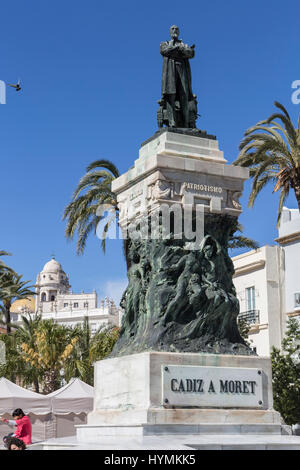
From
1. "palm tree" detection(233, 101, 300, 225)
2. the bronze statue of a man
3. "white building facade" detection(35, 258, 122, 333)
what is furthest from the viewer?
"white building facade" detection(35, 258, 122, 333)

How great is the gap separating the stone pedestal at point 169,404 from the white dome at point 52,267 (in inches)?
5954

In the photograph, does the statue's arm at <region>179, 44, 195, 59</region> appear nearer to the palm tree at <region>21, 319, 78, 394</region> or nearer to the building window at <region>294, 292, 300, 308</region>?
the building window at <region>294, 292, 300, 308</region>

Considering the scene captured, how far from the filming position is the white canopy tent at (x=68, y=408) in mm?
24797

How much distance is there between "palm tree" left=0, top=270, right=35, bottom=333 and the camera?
4550 cm

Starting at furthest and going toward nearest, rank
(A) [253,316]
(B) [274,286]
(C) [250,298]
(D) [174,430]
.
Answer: (C) [250,298] → (A) [253,316] → (B) [274,286] → (D) [174,430]

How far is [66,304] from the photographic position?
435 feet

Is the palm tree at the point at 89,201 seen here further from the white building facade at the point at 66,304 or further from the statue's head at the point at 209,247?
the white building facade at the point at 66,304

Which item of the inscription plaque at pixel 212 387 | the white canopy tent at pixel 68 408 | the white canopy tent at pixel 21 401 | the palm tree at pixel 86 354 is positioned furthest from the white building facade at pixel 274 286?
the inscription plaque at pixel 212 387

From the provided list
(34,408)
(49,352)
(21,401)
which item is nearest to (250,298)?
(49,352)

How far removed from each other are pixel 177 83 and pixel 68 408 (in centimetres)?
1505

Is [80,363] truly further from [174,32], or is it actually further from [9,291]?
[174,32]

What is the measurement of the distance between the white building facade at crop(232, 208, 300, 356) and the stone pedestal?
26553 mm

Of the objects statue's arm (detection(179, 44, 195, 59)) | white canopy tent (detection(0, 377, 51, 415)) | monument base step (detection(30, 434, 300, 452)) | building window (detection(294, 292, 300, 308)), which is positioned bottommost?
monument base step (detection(30, 434, 300, 452))

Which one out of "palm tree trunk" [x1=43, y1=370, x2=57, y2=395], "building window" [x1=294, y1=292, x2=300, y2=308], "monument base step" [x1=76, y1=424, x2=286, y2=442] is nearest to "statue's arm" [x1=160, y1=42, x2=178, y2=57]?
"monument base step" [x1=76, y1=424, x2=286, y2=442]
